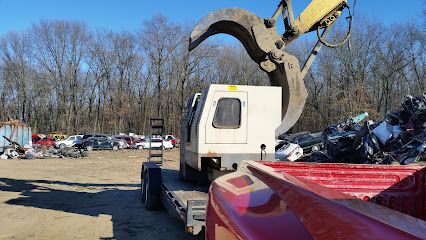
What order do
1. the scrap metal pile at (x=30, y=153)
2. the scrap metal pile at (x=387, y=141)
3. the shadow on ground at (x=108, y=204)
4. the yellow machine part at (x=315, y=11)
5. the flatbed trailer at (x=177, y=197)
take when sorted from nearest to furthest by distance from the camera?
the flatbed trailer at (x=177, y=197)
the shadow on ground at (x=108, y=204)
the yellow machine part at (x=315, y=11)
the scrap metal pile at (x=387, y=141)
the scrap metal pile at (x=30, y=153)

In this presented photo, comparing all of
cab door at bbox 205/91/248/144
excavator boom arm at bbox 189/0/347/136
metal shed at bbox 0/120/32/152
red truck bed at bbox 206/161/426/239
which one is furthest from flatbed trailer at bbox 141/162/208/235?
metal shed at bbox 0/120/32/152

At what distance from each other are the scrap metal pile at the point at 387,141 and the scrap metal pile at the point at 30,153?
81.5 feet

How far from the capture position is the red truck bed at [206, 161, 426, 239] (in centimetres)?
139

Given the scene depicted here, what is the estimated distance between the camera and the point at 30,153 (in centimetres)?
3397

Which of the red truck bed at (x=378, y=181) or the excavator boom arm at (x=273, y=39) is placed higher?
the excavator boom arm at (x=273, y=39)

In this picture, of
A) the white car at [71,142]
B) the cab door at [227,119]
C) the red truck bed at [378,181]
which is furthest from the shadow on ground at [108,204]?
the white car at [71,142]

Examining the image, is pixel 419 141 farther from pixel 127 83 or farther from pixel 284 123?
pixel 127 83

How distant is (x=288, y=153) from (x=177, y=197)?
31.4ft

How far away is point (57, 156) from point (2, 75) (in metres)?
54.6

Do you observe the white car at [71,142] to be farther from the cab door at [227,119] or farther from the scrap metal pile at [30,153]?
the cab door at [227,119]

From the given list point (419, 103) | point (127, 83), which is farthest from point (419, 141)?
point (127, 83)

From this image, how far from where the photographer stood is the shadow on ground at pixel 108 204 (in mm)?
8221

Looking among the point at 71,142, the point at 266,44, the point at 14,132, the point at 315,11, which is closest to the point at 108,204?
the point at 266,44

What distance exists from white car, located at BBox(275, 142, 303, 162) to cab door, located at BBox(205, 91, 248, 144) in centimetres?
845
